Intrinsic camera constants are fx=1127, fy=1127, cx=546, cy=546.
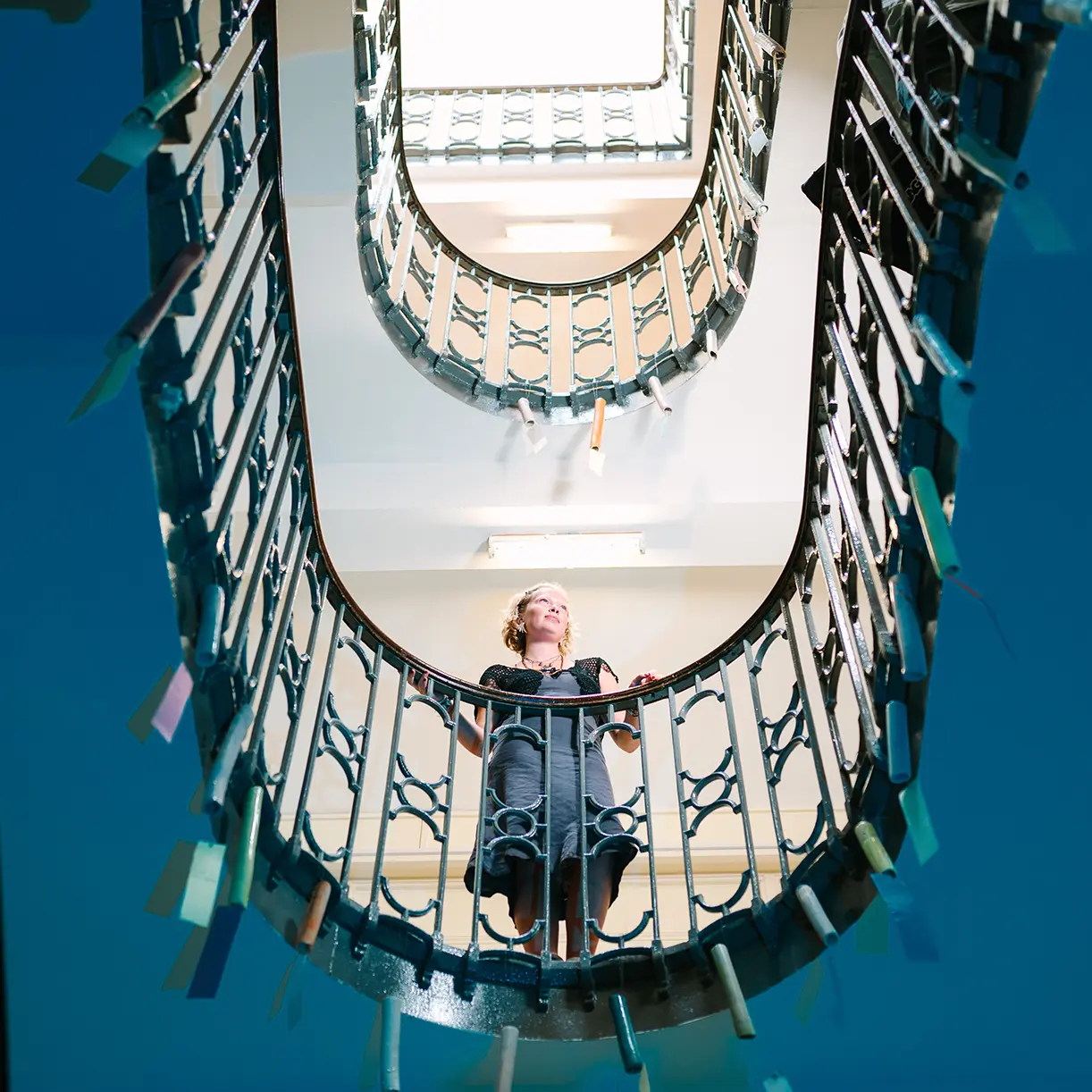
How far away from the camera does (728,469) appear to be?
5.78m

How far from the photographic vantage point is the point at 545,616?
4078 mm

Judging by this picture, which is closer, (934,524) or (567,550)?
(934,524)

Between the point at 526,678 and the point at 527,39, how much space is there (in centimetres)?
777

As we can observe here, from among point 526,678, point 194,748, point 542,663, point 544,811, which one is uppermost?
point 194,748

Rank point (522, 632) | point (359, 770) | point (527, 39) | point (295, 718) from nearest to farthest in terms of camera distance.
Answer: point (295, 718), point (359, 770), point (522, 632), point (527, 39)

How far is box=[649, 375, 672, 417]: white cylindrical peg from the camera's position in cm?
536

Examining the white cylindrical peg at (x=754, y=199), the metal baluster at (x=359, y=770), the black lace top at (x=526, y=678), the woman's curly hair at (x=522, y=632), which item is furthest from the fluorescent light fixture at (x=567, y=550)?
the metal baluster at (x=359, y=770)

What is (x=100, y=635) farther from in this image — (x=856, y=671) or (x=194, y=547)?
(x=856, y=671)

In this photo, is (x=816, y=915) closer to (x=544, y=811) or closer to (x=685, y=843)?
(x=685, y=843)

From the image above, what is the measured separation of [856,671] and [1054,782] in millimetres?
461

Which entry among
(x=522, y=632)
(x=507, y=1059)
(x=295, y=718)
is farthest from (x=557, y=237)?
(x=507, y=1059)

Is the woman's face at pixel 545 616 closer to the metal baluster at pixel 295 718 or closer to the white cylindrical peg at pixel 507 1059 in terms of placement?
the metal baluster at pixel 295 718

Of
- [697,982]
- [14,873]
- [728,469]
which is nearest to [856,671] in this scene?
[697,982]

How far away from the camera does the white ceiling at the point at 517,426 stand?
13.7 feet
